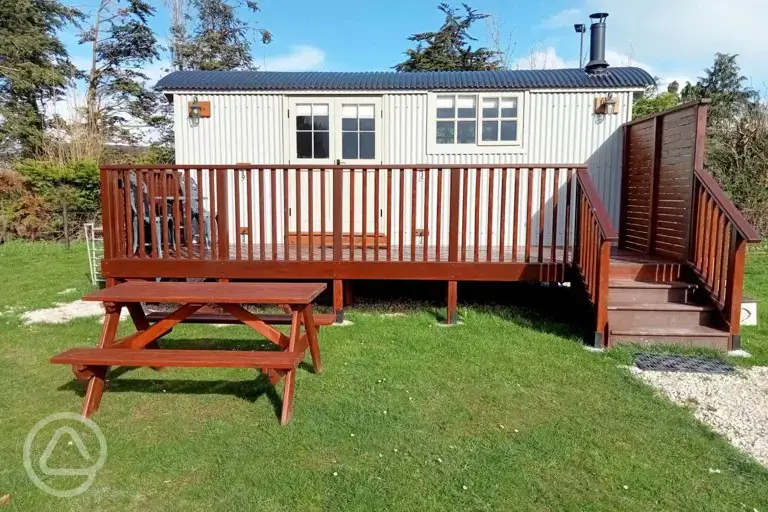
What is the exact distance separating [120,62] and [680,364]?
64.8 ft

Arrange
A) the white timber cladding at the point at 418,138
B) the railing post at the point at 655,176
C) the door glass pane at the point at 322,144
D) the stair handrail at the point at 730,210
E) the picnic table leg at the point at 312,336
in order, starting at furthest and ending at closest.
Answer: the door glass pane at the point at 322,144 → the white timber cladding at the point at 418,138 → the railing post at the point at 655,176 → the stair handrail at the point at 730,210 → the picnic table leg at the point at 312,336

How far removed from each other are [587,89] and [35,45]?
16.3 m

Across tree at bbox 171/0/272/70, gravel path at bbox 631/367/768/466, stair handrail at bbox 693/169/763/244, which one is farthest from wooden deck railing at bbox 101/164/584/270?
tree at bbox 171/0/272/70

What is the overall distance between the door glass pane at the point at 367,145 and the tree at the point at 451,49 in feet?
44.4

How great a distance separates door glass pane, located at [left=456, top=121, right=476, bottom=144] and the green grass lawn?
126 inches

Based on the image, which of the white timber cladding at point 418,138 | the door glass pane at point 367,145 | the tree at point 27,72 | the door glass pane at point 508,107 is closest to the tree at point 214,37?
the tree at point 27,72

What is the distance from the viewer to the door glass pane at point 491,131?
6.74 meters

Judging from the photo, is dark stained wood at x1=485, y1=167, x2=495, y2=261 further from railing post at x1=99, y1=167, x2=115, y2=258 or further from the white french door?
railing post at x1=99, y1=167, x2=115, y2=258

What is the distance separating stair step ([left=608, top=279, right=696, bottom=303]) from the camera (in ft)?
14.9

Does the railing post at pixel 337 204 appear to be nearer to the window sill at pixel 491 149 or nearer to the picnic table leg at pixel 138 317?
the picnic table leg at pixel 138 317

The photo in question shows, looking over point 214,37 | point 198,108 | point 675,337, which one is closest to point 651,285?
point 675,337

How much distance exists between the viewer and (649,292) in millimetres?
4570

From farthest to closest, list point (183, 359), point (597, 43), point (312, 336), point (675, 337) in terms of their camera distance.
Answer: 1. point (597, 43)
2. point (675, 337)
3. point (312, 336)
4. point (183, 359)

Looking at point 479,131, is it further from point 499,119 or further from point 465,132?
point 499,119
